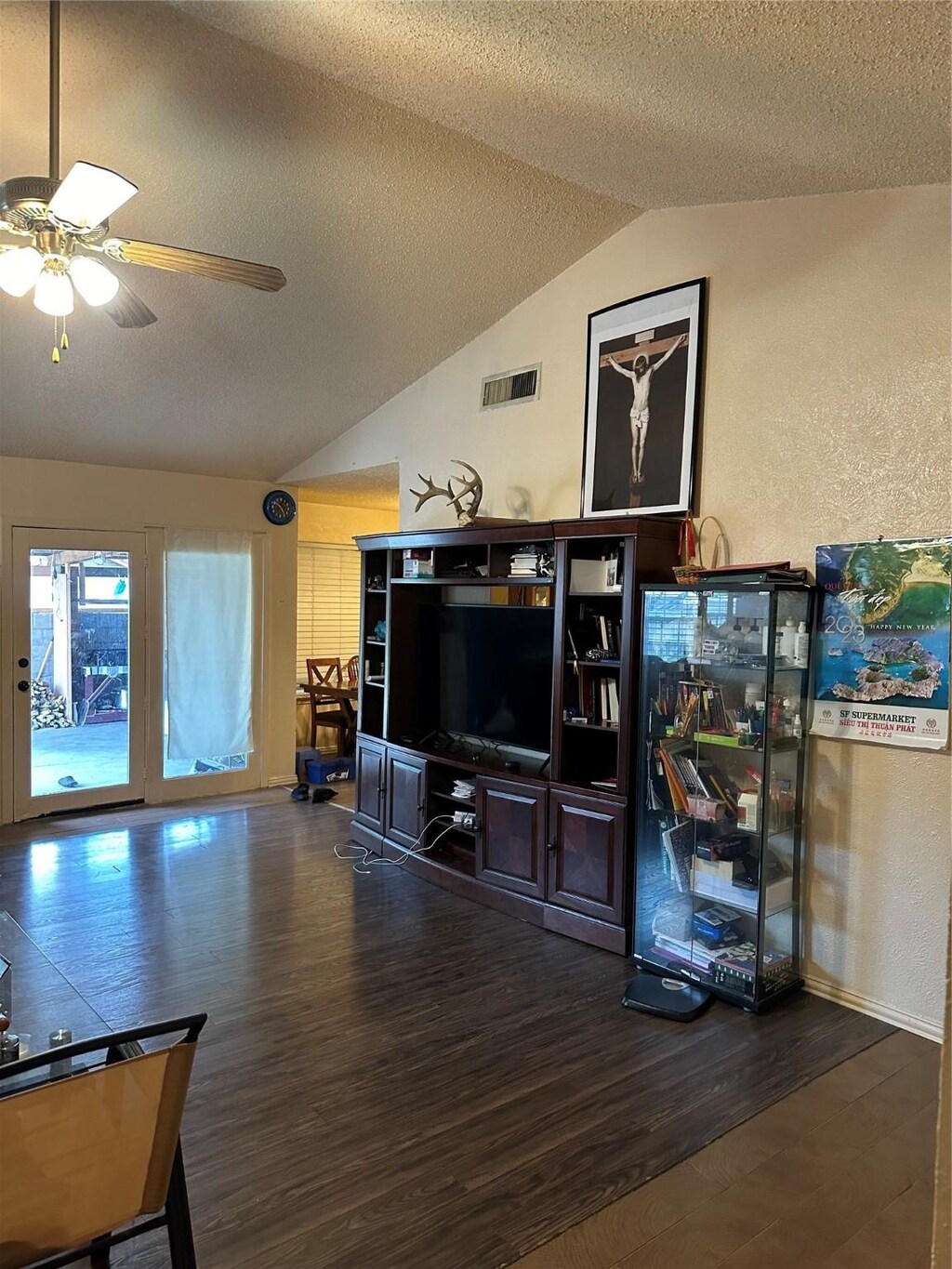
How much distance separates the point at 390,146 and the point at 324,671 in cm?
526

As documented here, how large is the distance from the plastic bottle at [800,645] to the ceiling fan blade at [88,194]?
106 inches

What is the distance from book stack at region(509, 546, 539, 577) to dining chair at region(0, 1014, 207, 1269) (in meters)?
2.91

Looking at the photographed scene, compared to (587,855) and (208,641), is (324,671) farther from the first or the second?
(587,855)

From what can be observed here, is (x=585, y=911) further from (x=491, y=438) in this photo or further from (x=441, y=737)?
(x=491, y=438)

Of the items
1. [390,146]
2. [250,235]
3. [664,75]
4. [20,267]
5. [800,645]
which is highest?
[390,146]

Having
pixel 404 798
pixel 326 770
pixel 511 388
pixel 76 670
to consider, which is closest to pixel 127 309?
pixel 511 388

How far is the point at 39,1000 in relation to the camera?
10.7 feet

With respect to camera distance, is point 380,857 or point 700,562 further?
point 380,857

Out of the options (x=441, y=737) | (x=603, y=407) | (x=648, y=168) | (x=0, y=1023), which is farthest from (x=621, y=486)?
(x=0, y=1023)

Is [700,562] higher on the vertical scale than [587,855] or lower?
higher

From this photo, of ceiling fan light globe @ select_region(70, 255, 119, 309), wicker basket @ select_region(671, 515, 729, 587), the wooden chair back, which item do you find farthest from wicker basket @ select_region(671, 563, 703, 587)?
the wooden chair back

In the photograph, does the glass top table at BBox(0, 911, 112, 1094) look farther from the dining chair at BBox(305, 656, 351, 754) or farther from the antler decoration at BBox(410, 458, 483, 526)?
the dining chair at BBox(305, 656, 351, 754)

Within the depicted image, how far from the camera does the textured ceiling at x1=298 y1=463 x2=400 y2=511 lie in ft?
20.1

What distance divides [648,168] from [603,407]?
1.19 metres
